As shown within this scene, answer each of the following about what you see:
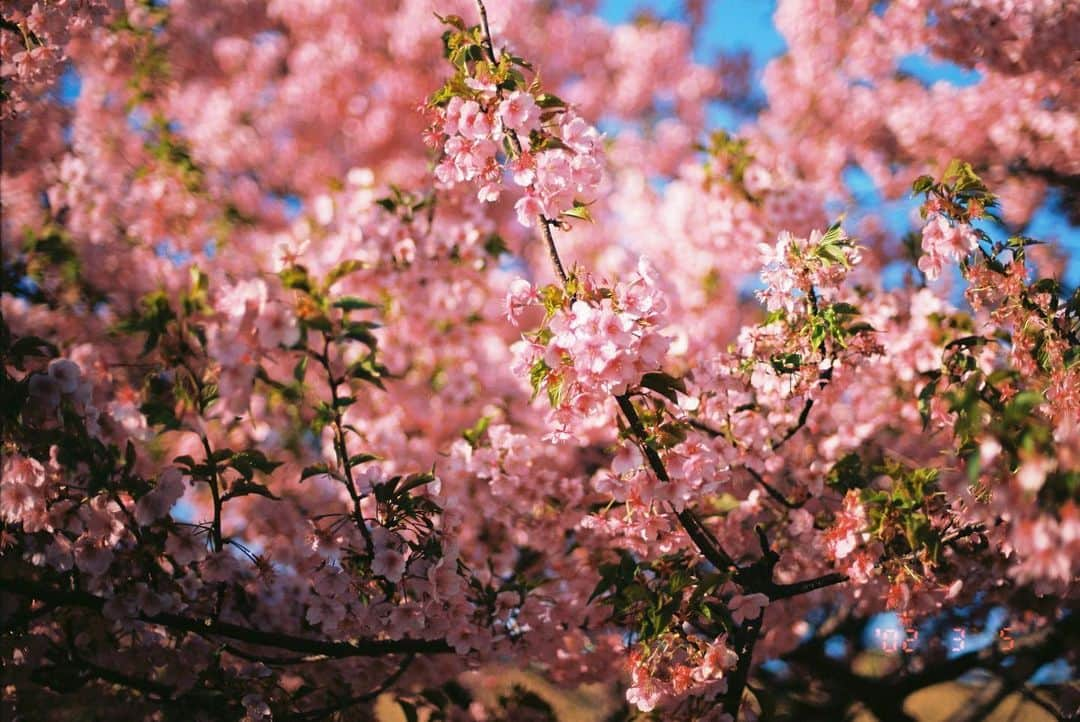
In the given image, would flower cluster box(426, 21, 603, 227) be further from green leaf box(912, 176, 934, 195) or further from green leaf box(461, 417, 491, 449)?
green leaf box(461, 417, 491, 449)

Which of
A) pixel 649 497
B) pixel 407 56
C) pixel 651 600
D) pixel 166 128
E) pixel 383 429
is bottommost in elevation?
pixel 651 600

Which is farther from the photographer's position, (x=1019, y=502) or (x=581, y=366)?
(x=581, y=366)

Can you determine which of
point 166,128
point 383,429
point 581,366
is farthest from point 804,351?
point 166,128

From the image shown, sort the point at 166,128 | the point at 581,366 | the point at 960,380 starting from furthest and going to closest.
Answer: the point at 166,128
the point at 960,380
the point at 581,366

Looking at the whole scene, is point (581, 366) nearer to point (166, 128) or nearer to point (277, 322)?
point (277, 322)

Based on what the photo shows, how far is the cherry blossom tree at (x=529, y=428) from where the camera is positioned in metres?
1.85

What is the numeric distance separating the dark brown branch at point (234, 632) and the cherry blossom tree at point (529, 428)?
11 millimetres

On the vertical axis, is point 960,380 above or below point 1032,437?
above

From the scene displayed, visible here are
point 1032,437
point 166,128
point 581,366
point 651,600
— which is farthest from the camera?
point 166,128

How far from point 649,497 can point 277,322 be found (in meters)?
1.08

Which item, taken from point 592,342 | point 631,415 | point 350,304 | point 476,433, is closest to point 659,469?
point 631,415

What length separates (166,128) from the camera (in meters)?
5.13

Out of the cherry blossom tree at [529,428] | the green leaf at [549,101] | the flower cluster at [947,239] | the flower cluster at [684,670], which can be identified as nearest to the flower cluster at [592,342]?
the cherry blossom tree at [529,428]

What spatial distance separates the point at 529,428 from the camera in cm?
504
